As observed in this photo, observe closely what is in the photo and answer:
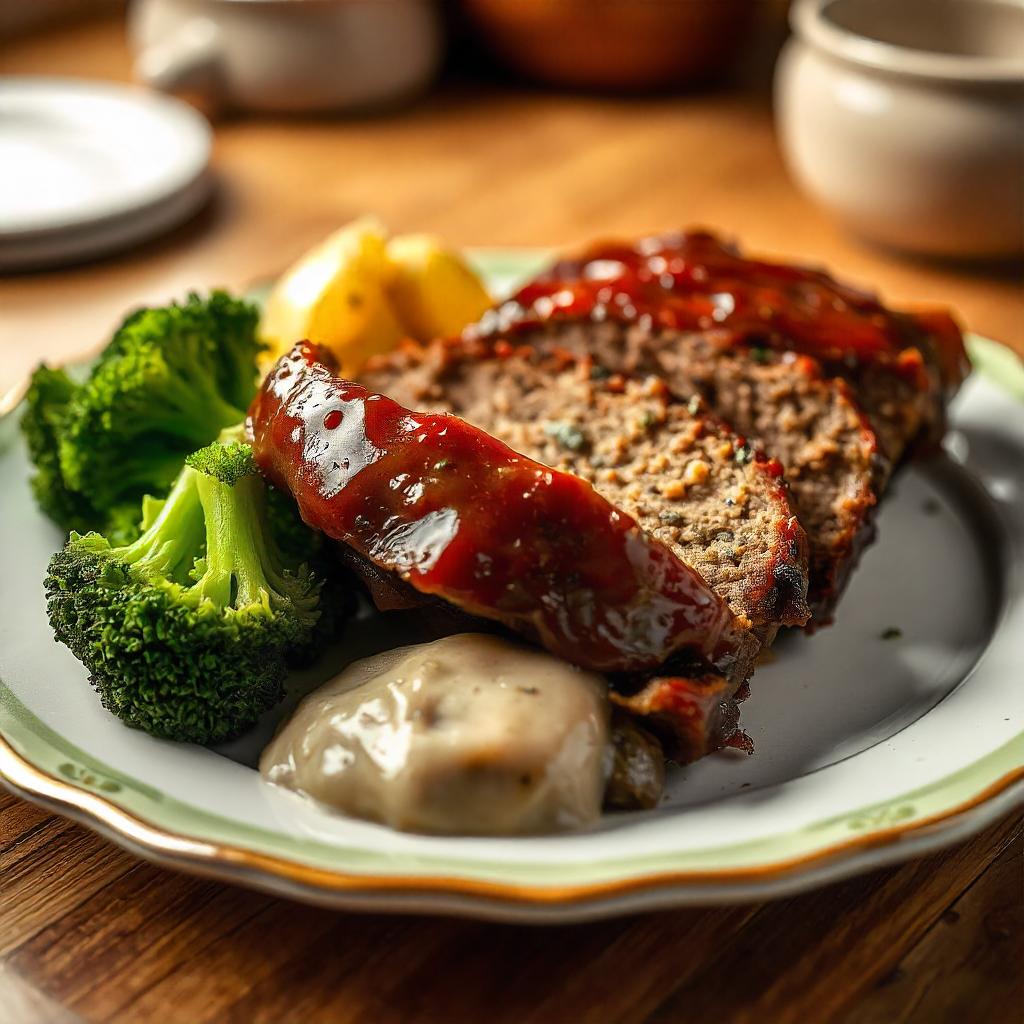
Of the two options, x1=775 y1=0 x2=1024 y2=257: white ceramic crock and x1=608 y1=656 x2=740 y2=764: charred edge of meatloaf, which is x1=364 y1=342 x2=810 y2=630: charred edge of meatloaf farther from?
x1=775 y1=0 x2=1024 y2=257: white ceramic crock

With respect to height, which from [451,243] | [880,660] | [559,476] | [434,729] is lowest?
[451,243]

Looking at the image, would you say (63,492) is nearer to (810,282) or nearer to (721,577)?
(721,577)

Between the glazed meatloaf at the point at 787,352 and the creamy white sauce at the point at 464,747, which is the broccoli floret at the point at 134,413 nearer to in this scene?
the glazed meatloaf at the point at 787,352

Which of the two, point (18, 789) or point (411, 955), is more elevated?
point (18, 789)

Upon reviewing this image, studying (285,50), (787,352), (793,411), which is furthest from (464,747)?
(285,50)

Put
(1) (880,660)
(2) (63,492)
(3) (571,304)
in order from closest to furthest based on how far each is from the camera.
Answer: (1) (880,660) < (2) (63,492) < (3) (571,304)

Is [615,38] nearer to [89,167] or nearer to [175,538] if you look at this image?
[89,167]

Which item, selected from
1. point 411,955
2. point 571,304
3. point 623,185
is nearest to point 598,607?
point 411,955
